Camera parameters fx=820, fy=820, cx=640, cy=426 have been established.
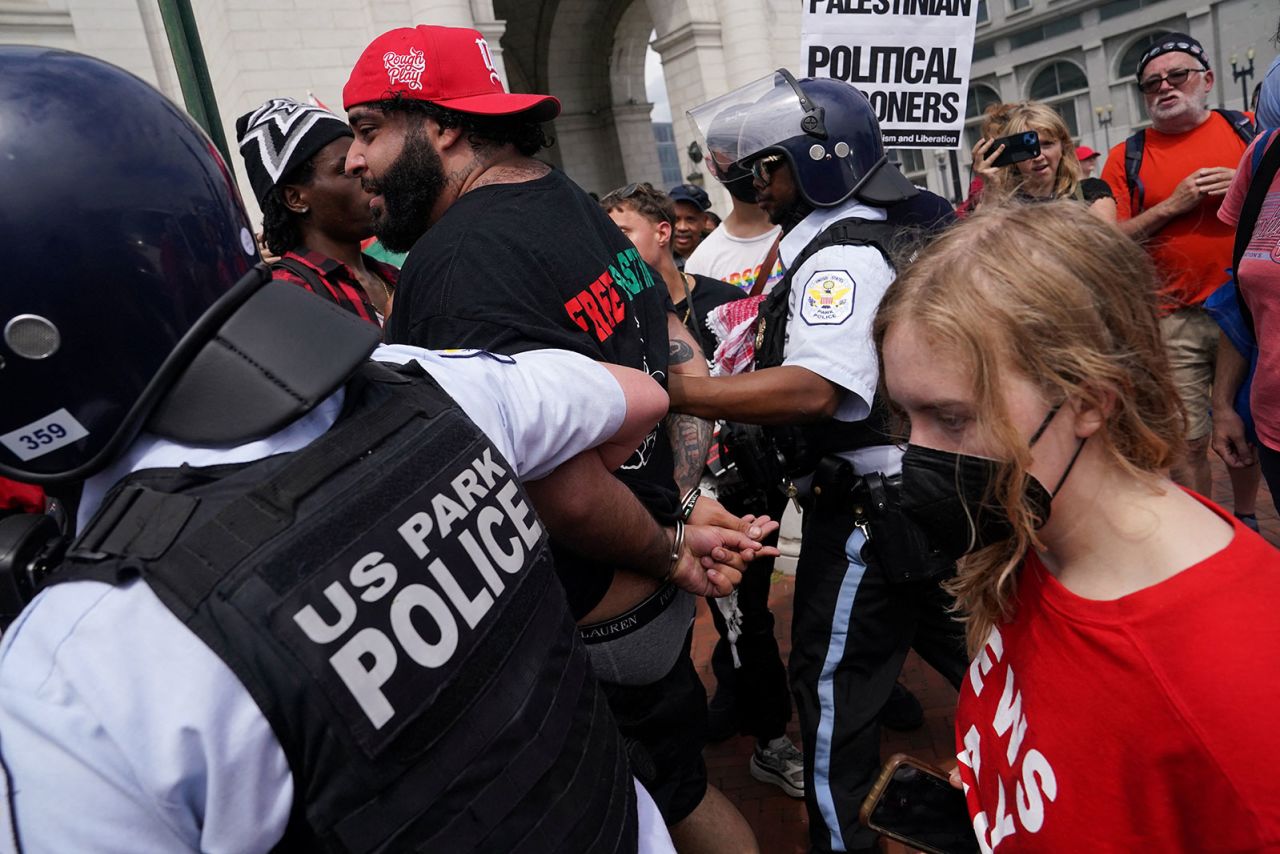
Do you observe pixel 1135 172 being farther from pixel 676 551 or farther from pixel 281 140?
pixel 281 140

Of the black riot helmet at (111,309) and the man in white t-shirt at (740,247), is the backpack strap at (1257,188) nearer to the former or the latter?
the man in white t-shirt at (740,247)

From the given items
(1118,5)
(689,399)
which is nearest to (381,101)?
(689,399)

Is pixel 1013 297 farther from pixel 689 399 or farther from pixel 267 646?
pixel 689 399

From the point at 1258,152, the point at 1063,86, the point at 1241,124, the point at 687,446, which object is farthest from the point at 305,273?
the point at 1063,86

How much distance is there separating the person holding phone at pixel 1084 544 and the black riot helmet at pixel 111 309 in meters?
0.84

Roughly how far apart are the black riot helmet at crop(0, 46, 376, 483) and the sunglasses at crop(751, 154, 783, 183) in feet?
6.22

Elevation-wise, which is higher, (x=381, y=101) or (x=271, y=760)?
(x=381, y=101)

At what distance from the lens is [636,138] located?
18.5 metres

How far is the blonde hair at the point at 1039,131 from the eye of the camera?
151 inches

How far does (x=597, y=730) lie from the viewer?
117cm

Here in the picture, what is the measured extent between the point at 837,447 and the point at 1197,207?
2.75 metres

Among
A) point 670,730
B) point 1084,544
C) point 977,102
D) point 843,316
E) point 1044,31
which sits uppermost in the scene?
point 1044,31

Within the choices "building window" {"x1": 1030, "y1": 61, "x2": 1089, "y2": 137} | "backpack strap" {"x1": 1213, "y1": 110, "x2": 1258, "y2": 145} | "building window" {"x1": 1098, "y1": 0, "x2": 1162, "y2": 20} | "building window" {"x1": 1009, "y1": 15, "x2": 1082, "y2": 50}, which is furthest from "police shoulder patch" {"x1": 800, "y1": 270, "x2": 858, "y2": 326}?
"building window" {"x1": 1009, "y1": 15, "x2": 1082, "y2": 50}

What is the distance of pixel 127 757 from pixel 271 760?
118mm
